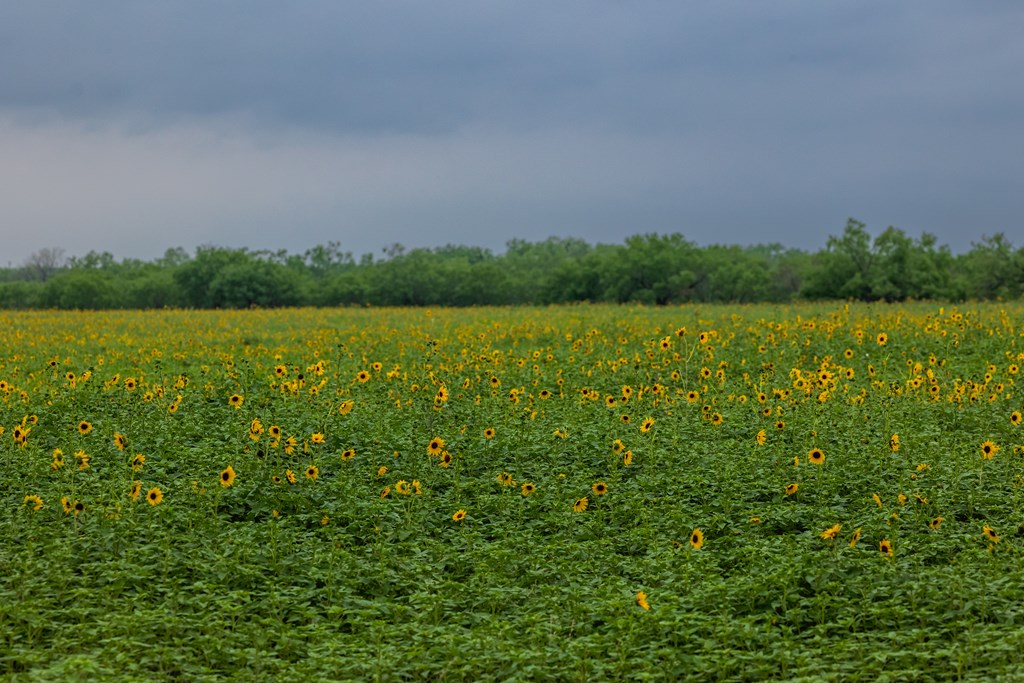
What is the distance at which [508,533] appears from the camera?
7.62 meters

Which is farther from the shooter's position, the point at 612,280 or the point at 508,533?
the point at 612,280

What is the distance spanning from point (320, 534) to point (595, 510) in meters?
2.23

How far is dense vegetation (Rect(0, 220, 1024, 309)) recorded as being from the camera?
51594mm

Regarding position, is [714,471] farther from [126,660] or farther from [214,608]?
[126,660]

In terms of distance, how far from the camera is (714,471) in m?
8.68

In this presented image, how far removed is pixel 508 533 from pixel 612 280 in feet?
160

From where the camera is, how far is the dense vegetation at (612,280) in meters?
51.6

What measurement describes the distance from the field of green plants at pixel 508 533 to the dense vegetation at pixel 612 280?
39685 mm

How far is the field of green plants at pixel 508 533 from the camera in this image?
5.57 m

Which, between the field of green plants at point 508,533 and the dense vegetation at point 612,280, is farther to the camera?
the dense vegetation at point 612,280

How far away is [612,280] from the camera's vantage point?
5569cm

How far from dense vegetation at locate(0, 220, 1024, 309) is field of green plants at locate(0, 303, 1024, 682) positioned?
39.7 meters

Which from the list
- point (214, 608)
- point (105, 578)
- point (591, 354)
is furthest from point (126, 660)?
point (591, 354)

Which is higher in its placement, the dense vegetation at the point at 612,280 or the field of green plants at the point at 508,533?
the dense vegetation at the point at 612,280
